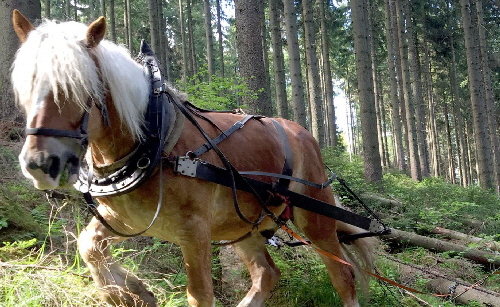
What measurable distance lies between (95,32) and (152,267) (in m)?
2.63

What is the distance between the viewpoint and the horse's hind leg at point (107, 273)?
287 centimetres

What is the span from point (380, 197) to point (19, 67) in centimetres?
839

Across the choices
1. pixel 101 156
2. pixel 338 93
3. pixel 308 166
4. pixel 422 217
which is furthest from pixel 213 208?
pixel 338 93

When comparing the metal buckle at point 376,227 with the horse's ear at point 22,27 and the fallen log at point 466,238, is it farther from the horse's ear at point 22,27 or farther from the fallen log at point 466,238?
the fallen log at point 466,238

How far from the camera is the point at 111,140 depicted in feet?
8.45

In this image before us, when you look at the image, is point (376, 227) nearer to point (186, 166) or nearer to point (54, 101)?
point (186, 166)

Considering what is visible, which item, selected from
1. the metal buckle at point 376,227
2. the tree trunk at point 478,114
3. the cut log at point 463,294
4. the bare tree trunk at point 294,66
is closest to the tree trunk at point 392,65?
the tree trunk at point 478,114

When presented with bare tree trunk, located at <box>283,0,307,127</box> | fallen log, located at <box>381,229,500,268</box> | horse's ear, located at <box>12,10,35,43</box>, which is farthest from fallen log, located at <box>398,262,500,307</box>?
bare tree trunk, located at <box>283,0,307,127</box>

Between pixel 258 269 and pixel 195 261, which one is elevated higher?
pixel 195 261

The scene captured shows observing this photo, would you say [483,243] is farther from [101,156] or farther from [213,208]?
[101,156]

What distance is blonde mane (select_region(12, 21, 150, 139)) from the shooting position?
215 centimetres

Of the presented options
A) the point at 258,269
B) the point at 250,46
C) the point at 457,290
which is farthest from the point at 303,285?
the point at 250,46

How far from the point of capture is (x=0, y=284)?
9.32ft

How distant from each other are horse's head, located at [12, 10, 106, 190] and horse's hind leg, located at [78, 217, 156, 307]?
888mm
